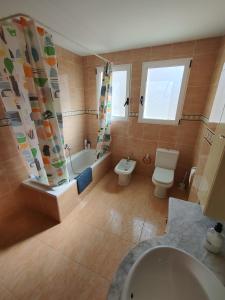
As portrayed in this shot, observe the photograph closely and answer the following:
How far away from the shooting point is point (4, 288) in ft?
4.16

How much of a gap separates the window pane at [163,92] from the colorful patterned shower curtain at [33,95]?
65.3 inches

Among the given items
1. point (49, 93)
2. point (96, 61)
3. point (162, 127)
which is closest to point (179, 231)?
point (49, 93)

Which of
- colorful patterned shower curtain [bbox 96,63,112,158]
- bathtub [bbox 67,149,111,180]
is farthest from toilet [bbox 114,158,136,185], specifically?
colorful patterned shower curtain [bbox 96,63,112,158]

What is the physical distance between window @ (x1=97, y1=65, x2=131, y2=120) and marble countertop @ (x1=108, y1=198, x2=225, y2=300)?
2080mm

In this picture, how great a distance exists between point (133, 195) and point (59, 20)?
268 centimetres

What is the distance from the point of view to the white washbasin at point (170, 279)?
0.63 m

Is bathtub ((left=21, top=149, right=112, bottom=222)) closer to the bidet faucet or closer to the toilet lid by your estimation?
the bidet faucet

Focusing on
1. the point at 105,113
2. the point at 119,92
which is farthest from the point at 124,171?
the point at 119,92

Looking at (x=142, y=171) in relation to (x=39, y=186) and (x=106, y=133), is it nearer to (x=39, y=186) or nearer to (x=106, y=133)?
(x=106, y=133)

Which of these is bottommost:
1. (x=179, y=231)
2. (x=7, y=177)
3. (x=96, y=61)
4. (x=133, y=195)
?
(x=133, y=195)

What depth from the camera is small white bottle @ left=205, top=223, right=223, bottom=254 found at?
82 centimetres

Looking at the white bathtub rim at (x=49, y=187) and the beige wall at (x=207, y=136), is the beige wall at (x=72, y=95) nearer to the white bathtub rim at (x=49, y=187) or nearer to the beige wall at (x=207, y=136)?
the white bathtub rim at (x=49, y=187)

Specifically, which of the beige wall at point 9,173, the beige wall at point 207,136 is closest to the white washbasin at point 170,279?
the beige wall at point 207,136

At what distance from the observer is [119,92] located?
2.79m
